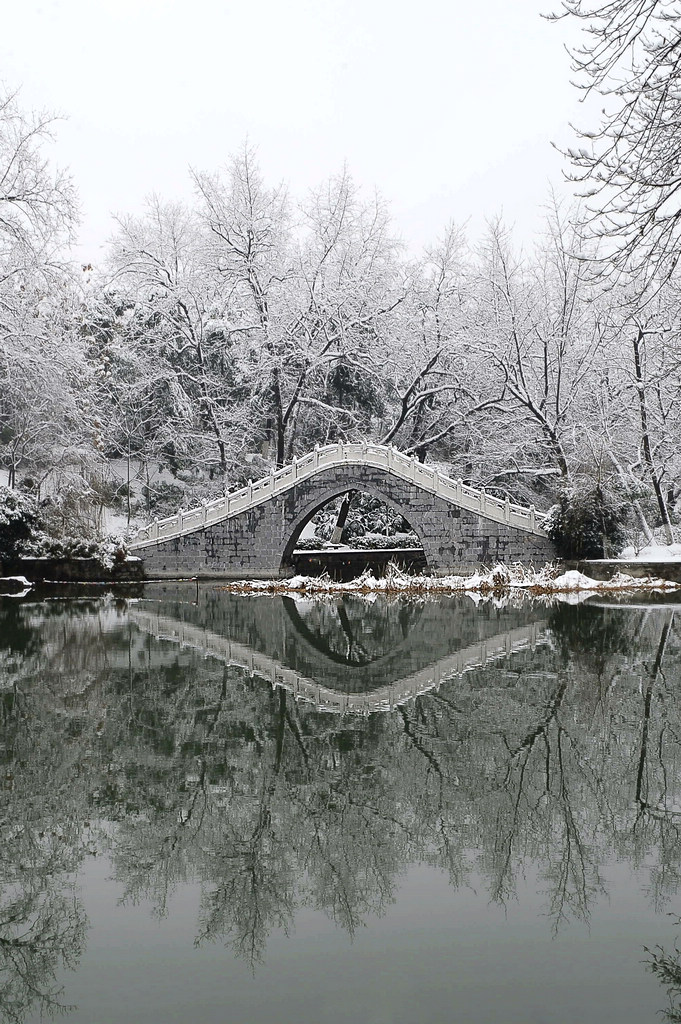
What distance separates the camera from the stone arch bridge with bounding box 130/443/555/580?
2444cm

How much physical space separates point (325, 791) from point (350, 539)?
24292 mm

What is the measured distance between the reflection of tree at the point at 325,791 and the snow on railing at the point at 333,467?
48.2 ft

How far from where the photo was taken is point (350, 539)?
2989cm

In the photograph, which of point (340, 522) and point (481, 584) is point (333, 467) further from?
point (481, 584)

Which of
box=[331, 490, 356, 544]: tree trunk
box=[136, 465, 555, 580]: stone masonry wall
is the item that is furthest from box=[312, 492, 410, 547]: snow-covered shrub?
box=[136, 465, 555, 580]: stone masonry wall

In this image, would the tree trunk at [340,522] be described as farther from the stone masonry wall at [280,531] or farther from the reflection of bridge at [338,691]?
the reflection of bridge at [338,691]

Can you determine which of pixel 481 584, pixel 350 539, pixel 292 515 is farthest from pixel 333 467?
pixel 481 584

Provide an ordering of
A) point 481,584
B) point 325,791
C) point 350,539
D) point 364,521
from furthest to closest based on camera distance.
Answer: point 364,521
point 350,539
point 481,584
point 325,791

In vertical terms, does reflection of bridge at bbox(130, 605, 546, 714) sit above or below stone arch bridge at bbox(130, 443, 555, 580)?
below

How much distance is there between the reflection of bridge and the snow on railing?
1005 cm

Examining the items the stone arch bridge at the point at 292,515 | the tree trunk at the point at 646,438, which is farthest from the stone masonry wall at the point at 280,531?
the tree trunk at the point at 646,438

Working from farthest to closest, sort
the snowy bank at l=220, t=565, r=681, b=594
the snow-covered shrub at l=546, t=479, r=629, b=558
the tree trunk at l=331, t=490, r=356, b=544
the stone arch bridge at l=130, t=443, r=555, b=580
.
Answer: the tree trunk at l=331, t=490, r=356, b=544
the stone arch bridge at l=130, t=443, r=555, b=580
the snow-covered shrub at l=546, t=479, r=629, b=558
the snowy bank at l=220, t=565, r=681, b=594

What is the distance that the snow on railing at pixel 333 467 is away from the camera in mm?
→ 24203

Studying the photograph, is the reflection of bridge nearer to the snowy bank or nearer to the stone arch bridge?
the snowy bank
